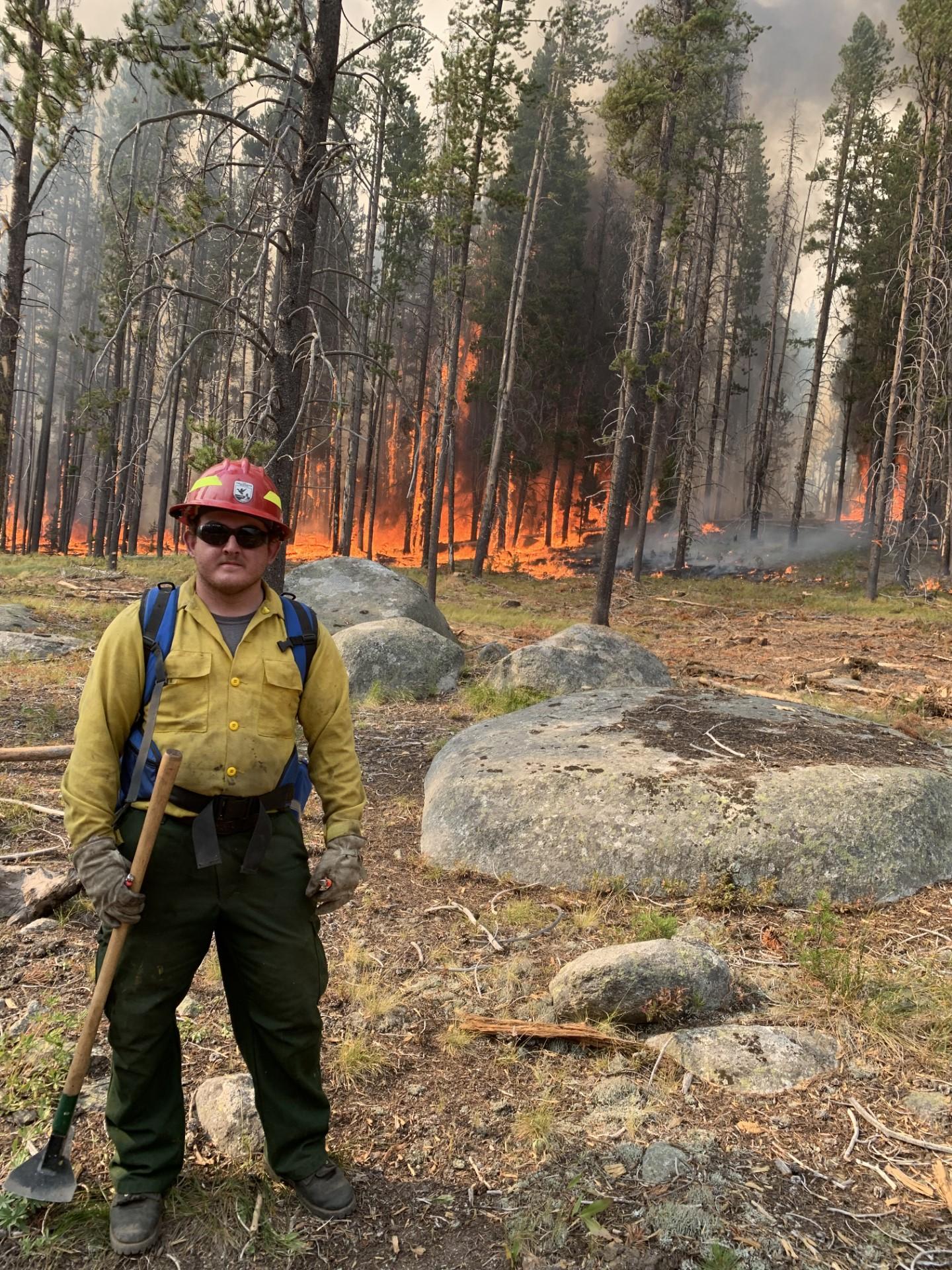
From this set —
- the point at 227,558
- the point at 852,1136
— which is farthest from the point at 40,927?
the point at 852,1136

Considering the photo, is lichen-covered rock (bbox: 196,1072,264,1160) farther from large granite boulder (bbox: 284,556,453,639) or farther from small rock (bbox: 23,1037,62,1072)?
large granite boulder (bbox: 284,556,453,639)

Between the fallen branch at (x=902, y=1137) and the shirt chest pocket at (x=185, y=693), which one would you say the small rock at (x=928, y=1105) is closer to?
the fallen branch at (x=902, y=1137)

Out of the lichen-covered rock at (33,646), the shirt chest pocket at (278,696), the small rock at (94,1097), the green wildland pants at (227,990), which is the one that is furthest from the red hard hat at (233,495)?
the lichen-covered rock at (33,646)

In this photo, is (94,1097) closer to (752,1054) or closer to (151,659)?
(151,659)

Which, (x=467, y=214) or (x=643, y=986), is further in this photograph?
(x=467, y=214)

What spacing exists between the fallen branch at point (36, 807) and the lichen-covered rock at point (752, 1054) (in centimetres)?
397

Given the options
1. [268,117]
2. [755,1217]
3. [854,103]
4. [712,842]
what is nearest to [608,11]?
[854,103]

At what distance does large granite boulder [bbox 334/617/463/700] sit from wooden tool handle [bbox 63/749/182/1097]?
6607 millimetres

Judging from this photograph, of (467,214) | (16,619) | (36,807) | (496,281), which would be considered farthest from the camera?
(496,281)

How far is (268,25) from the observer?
18.0ft

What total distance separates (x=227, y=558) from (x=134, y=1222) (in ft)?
6.34

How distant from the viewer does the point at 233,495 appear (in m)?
2.32

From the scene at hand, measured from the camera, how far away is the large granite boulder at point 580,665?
8352 mm

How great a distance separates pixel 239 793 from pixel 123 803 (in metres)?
0.37
